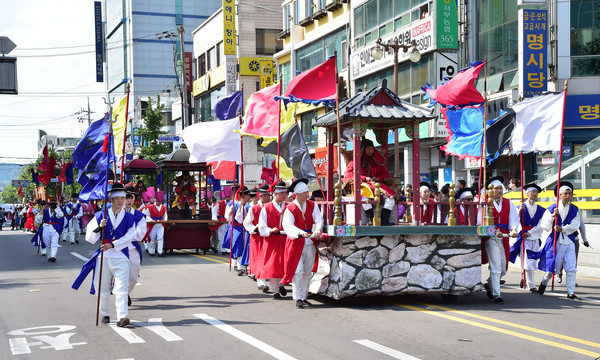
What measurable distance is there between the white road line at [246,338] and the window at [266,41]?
1682 inches

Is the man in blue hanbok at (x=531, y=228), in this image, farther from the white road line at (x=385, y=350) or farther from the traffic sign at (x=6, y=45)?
the traffic sign at (x=6, y=45)

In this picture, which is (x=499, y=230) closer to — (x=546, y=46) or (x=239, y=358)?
(x=239, y=358)

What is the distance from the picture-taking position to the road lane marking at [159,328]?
9.26m

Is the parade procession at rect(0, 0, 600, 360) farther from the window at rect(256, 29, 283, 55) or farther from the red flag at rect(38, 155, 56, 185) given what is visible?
the window at rect(256, 29, 283, 55)

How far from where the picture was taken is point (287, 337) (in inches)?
359

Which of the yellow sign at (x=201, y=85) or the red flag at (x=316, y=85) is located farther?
the yellow sign at (x=201, y=85)

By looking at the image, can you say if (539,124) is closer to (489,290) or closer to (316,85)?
(489,290)

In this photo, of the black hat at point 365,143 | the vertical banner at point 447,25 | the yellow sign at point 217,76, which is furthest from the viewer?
the yellow sign at point 217,76

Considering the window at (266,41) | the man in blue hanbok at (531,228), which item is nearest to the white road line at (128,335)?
the man in blue hanbok at (531,228)

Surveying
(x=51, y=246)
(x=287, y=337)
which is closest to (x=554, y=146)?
(x=287, y=337)

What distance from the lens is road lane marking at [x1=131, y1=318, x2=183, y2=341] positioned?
9262mm

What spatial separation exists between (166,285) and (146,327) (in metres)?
5.03

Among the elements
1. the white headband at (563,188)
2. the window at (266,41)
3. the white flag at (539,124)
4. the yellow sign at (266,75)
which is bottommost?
the white headband at (563,188)

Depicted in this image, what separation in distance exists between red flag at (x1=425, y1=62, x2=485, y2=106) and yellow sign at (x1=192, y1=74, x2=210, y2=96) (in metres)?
46.2
